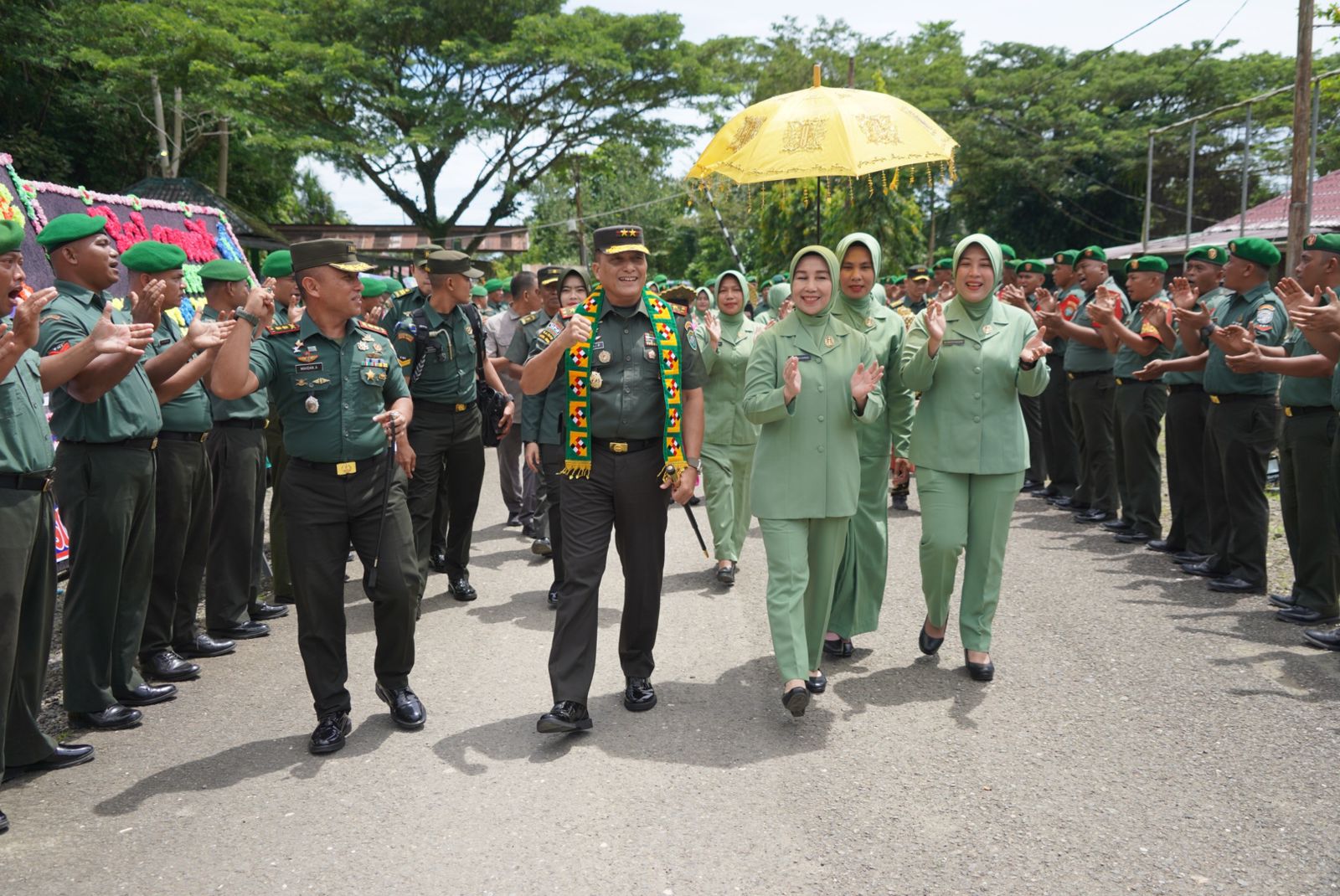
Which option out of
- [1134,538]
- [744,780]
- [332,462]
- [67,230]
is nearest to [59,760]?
[332,462]

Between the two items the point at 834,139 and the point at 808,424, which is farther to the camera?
the point at 834,139

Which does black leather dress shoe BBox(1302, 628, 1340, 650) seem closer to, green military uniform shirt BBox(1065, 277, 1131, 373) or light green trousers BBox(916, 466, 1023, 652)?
light green trousers BBox(916, 466, 1023, 652)

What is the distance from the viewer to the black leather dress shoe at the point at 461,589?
7.38 m

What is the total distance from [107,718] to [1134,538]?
7.49 meters

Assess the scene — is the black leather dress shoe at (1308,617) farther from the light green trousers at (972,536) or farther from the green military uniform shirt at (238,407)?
the green military uniform shirt at (238,407)

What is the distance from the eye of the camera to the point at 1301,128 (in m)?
12.4

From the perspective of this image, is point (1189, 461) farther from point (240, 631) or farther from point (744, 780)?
point (240, 631)

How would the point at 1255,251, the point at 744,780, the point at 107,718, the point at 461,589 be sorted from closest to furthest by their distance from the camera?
the point at 744,780 < the point at 107,718 < the point at 1255,251 < the point at 461,589

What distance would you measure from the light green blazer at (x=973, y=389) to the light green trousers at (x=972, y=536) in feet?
0.33

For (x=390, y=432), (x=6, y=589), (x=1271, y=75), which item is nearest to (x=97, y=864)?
(x=6, y=589)

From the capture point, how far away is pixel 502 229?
3456 centimetres

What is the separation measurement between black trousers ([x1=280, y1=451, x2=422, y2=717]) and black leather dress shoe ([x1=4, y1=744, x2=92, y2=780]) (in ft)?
3.25

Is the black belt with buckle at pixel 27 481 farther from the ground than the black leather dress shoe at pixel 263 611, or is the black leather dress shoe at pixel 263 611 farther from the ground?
the black belt with buckle at pixel 27 481

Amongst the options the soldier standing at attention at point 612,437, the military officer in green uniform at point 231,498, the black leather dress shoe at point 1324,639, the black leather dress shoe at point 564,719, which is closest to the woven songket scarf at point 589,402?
the soldier standing at attention at point 612,437
